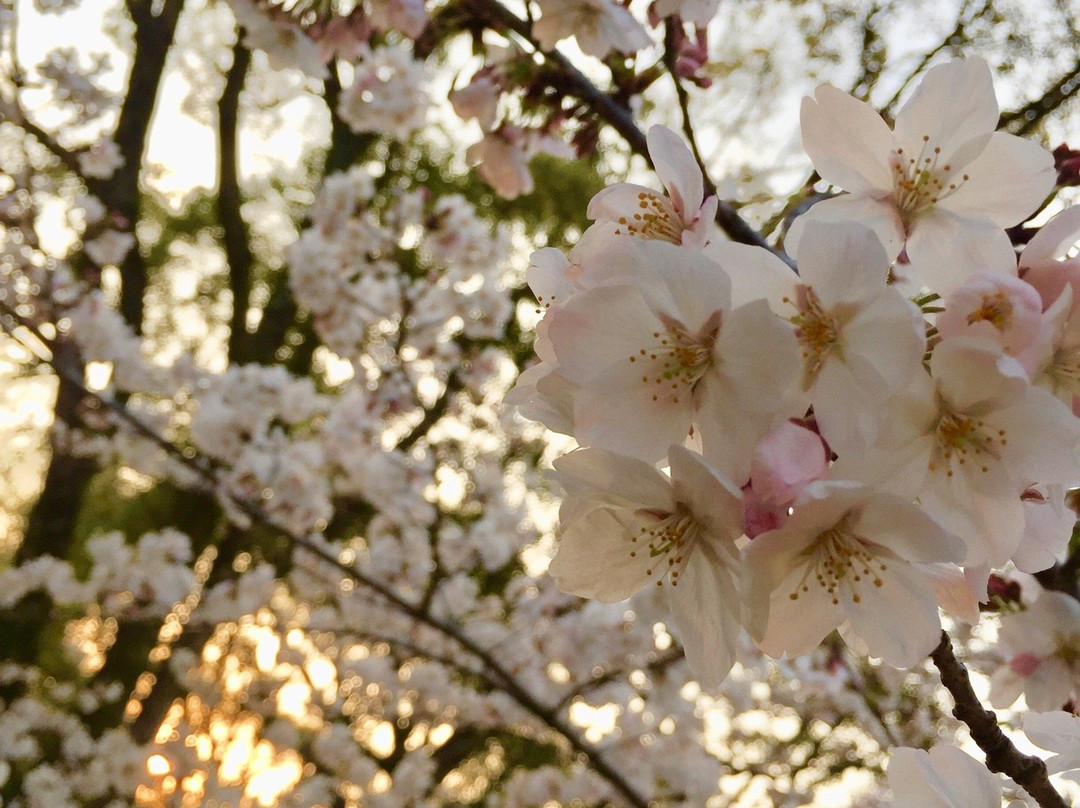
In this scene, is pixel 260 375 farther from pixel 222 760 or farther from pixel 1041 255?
pixel 1041 255

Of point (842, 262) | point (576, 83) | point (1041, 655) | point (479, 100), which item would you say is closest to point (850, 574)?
point (842, 262)

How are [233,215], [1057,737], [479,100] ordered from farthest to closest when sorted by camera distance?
1. [233,215]
2. [479,100]
3. [1057,737]

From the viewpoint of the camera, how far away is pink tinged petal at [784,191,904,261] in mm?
618

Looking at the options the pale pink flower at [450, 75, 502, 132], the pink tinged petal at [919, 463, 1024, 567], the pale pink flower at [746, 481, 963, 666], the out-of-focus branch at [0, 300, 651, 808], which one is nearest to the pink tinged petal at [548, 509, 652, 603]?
the pale pink flower at [746, 481, 963, 666]

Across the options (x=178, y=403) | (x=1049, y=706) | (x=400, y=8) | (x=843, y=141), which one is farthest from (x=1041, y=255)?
(x=178, y=403)

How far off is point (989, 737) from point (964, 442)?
0.82ft

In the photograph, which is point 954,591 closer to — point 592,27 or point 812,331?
point 812,331

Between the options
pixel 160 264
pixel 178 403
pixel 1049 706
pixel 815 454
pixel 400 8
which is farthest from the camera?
pixel 160 264

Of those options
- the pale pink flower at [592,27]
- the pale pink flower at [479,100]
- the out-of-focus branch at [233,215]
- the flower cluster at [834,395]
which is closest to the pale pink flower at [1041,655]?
the flower cluster at [834,395]

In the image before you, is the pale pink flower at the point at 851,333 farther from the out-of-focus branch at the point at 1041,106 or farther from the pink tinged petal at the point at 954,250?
the out-of-focus branch at the point at 1041,106

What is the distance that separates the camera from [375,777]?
5.06 metres

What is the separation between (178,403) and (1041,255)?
14.3 ft

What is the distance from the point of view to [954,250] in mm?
584

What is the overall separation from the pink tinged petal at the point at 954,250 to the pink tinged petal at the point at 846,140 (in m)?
0.06
